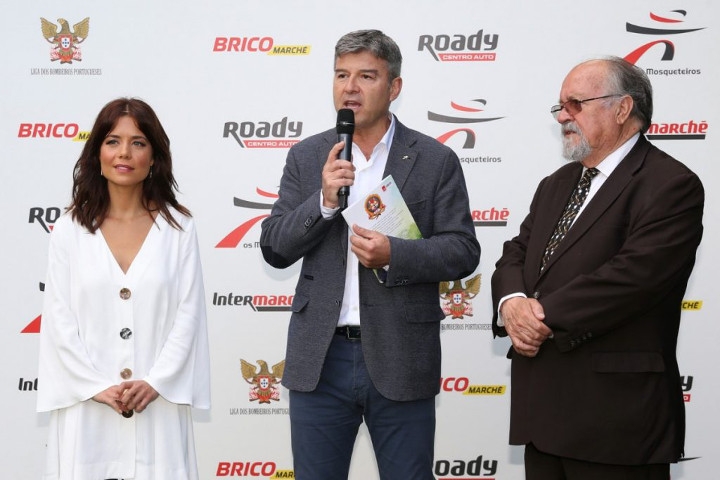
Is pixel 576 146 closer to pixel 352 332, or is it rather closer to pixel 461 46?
pixel 352 332

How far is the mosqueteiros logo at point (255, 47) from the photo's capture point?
4.69 m

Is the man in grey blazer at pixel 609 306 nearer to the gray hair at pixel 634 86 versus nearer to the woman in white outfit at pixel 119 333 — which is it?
the gray hair at pixel 634 86

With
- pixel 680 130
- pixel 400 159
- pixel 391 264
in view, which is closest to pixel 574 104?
pixel 400 159

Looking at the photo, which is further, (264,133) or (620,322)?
(264,133)

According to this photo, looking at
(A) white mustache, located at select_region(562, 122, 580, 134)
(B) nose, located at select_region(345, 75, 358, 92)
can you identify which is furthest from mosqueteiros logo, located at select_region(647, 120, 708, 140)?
(B) nose, located at select_region(345, 75, 358, 92)

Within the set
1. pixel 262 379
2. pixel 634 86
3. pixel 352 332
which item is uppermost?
pixel 634 86

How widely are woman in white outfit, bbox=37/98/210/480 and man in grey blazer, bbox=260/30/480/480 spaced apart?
0.38 m

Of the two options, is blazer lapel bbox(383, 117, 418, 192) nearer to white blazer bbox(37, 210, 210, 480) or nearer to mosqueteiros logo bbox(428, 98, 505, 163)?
white blazer bbox(37, 210, 210, 480)

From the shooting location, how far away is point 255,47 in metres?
4.70

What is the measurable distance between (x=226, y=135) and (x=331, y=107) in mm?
632

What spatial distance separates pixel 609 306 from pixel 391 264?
721 millimetres

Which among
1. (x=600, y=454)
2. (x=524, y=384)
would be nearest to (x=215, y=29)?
(x=524, y=384)

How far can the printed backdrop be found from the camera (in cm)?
468

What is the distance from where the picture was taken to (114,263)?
9.46 feet
